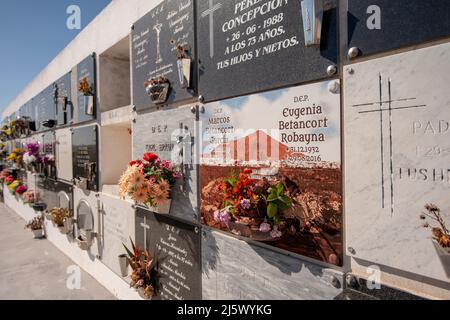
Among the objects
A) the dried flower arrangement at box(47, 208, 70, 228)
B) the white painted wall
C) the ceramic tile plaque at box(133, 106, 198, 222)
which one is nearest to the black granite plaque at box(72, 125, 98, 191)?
the dried flower arrangement at box(47, 208, 70, 228)

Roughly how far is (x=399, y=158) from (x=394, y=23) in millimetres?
759

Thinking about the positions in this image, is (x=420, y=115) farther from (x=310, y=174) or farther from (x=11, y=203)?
(x=11, y=203)

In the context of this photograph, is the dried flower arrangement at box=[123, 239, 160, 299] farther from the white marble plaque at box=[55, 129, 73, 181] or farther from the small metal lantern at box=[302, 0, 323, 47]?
the white marble plaque at box=[55, 129, 73, 181]

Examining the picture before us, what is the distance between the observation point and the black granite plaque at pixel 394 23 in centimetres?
145

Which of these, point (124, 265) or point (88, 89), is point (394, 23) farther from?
point (88, 89)

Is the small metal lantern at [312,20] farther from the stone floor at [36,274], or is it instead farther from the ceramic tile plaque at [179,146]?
the stone floor at [36,274]

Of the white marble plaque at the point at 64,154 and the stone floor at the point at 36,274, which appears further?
the white marble plaque at the point at 64,154

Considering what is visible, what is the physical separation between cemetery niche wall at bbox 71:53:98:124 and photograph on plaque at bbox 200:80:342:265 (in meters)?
4.15

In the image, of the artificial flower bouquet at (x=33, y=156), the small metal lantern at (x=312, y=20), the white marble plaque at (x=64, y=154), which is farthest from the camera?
the artificial flower bouquet at (x=33, y=156)

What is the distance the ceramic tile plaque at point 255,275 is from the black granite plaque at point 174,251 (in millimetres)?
165

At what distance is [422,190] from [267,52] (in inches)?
58.0

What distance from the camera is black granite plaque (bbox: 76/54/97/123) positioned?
5625 mm

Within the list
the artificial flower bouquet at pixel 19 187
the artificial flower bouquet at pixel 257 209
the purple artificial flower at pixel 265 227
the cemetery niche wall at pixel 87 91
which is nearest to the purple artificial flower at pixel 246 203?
the artificial flower bouquet at pixel 257 209
